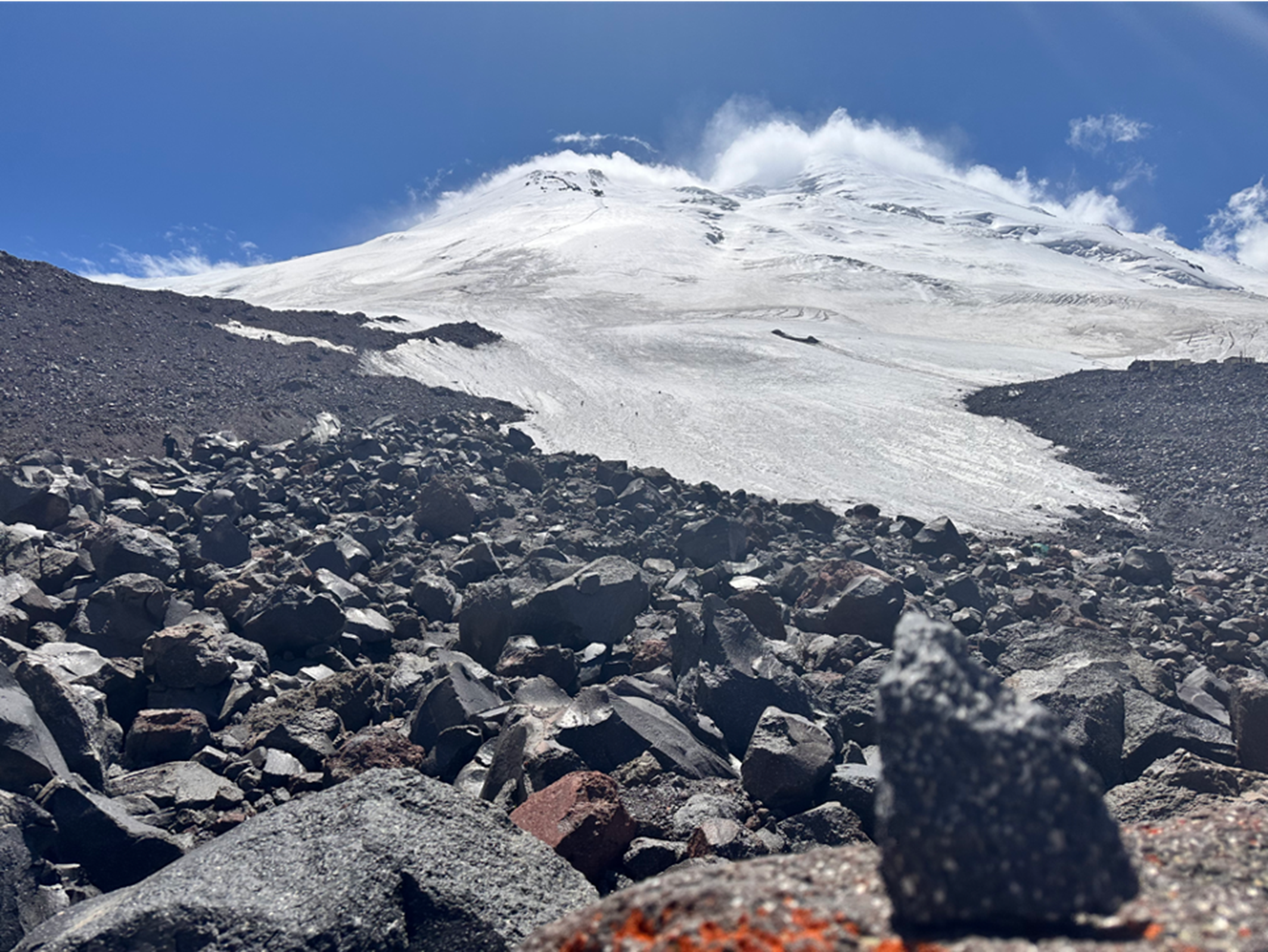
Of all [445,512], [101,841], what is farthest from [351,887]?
[445,512]

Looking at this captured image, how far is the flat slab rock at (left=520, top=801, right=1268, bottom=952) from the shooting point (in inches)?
56.4

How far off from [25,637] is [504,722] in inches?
122

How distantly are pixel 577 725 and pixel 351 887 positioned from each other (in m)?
1.79

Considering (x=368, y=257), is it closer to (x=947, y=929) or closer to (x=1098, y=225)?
(x=947, y=929)

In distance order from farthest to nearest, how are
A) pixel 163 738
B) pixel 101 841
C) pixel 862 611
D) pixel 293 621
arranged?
pixel 862 611
pixel 293 621
pixel 163 738
pixel 101 841

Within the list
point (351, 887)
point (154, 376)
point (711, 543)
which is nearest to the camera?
point (351, 887)

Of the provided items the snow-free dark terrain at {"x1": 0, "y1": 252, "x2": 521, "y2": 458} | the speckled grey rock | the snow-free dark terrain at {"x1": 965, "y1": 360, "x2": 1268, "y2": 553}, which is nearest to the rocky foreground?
the speckled grey rock

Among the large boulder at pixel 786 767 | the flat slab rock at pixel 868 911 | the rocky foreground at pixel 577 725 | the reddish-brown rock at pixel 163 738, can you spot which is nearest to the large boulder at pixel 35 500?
the rocky foreground at pixel 577 725

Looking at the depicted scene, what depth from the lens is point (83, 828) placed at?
3334 millimetres

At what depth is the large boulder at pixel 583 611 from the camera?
6.38 meters

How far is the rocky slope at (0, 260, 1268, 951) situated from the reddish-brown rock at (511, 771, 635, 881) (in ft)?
0.06

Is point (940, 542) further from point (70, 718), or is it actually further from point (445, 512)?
point (70, 718)

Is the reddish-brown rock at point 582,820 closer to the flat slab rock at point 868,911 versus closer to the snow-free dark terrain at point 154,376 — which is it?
the flat slab rock at point 868,911

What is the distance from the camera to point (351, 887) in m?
2.81
